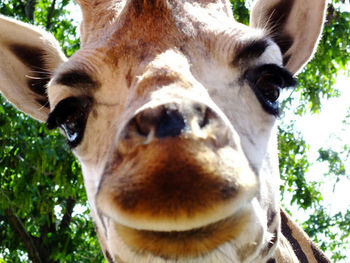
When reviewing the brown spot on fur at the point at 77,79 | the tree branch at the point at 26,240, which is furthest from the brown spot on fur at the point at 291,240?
the tree branch at the point at 26,240

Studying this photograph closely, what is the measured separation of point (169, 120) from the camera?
1.53m

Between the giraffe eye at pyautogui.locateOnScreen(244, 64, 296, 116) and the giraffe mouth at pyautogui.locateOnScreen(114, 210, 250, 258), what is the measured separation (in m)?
0.71

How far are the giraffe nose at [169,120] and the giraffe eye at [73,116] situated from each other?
69cm

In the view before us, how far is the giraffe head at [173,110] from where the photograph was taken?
1.47 meters

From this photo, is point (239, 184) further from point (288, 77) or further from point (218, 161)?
point (288, 77)

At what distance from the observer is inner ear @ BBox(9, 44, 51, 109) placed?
9.73ft

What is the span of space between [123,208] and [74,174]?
6509 millimetres

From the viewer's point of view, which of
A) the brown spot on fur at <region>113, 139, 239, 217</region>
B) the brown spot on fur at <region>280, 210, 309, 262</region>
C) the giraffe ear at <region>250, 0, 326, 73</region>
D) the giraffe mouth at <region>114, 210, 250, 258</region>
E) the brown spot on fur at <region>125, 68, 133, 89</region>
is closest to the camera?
the brown spot on fur at <region>113, 139, 239, 217</region>

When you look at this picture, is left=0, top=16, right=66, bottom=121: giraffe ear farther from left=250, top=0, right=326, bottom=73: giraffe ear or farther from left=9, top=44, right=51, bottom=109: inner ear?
left=250, top=0, right=326, bottom=73: giraffe ear

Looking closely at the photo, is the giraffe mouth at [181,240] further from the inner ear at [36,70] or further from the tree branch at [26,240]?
the tree branch at [26,240]

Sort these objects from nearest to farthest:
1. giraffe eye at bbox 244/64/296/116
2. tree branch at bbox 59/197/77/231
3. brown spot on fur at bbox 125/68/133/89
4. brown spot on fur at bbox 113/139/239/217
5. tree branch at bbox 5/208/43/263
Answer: brown spot on fur at bbox 113/139/239/217 → brown spot on fur at bbox 125/68/133/89 → giraffe eye at bbox 244/64/296/116 → tree branch at bbox 5/208/43/263 → tree branch at bbox 59/197/77/231

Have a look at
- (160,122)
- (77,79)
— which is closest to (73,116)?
(77,79)

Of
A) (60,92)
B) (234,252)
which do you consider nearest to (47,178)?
(60,92)

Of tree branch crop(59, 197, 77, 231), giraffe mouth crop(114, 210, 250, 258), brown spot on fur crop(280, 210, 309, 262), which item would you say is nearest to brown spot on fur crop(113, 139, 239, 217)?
giraffe mouth crop(114, 210, 250, 258)
